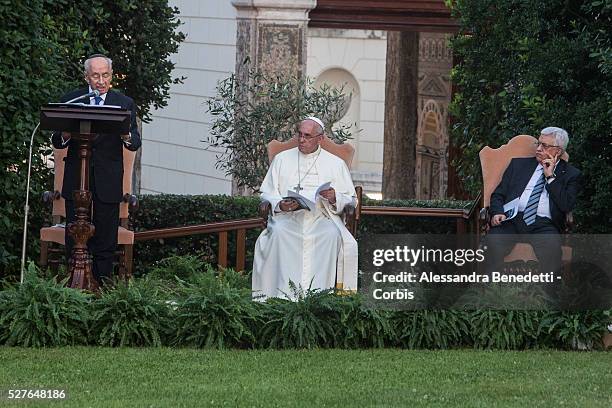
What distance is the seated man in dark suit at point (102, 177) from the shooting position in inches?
470

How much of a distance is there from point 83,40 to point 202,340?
4185 mm

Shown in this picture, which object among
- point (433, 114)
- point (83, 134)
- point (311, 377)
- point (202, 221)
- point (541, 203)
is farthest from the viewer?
point (433, 114)

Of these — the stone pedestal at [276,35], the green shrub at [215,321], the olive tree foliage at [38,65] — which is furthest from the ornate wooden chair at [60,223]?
the stone pedestal at [276,35]

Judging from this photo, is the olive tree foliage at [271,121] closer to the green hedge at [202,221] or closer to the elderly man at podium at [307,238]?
the green hedge at [202,221]

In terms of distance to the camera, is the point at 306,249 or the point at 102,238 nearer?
the point at 306,249

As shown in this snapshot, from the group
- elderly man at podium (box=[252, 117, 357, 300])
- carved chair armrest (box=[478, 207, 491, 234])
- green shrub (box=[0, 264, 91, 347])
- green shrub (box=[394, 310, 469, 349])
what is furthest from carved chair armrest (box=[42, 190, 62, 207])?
green shrub (box=[394, 310, 469, 349])

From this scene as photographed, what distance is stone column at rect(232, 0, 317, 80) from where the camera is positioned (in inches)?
746

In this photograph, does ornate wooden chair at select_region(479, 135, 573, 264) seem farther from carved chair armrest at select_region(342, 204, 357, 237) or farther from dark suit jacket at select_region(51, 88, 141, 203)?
dark suit jacket at select_region(51, 88, 141, 203)

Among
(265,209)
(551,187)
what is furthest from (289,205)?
(551,187)

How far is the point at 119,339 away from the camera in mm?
10508

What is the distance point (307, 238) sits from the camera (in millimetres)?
11977

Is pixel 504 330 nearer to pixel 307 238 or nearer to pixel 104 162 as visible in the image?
pixel 307 238

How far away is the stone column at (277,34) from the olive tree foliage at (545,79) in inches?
175

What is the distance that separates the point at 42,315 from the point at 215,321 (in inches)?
38.2
